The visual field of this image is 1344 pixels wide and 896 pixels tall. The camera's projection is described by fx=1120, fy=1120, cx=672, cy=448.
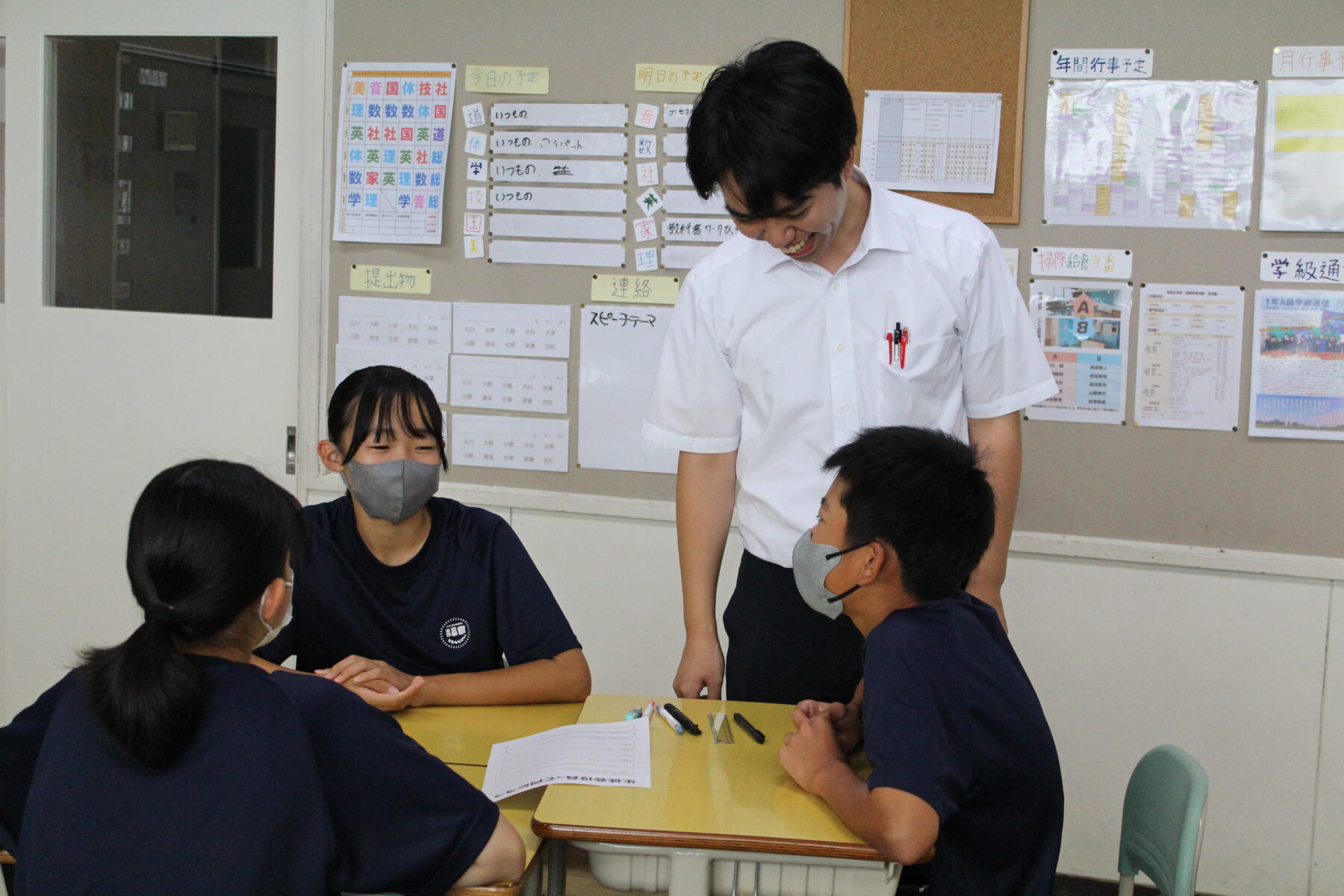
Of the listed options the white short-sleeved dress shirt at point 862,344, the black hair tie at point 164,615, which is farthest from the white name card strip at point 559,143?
the black hair tie at point 164,615

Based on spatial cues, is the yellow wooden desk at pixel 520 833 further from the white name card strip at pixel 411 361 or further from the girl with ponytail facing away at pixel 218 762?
the white name card strip at pixel 411 361

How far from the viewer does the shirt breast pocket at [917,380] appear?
175cm

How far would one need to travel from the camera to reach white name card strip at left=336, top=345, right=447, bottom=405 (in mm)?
3066

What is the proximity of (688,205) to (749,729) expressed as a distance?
164 cm

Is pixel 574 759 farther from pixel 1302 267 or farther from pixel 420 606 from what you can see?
pixel 1302 267

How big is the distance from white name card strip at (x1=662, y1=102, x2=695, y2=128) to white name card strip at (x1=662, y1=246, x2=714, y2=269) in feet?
1.01

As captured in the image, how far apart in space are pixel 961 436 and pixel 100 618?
268cm

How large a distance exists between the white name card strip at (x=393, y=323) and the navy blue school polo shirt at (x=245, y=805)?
1.95m

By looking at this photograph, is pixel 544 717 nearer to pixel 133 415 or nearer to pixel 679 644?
pixel 679 644

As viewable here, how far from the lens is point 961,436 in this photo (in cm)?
181

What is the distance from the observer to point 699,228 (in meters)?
2.88

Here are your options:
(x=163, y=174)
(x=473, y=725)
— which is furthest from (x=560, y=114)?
(x=473, y=725)

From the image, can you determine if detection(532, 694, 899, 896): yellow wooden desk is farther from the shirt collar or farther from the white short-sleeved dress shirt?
the shirt collar

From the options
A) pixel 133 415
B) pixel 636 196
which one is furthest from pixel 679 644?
pixel 133 415
